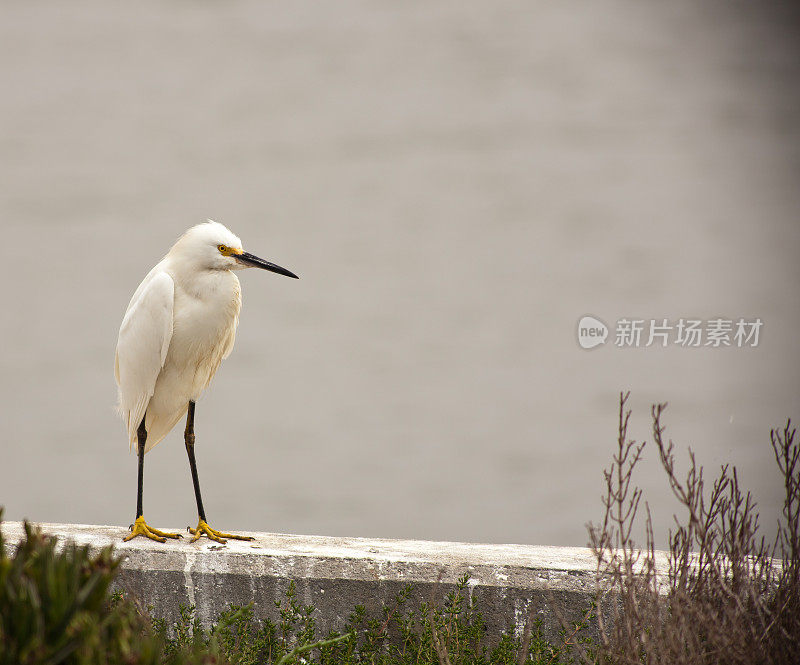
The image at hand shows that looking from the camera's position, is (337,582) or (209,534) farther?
(209,534)

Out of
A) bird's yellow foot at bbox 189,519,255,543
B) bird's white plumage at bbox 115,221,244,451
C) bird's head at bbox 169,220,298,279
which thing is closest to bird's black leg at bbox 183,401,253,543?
bird's yellow foot at bbox 189,519,255,543

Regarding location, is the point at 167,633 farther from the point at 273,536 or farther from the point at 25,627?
the point at 25,627

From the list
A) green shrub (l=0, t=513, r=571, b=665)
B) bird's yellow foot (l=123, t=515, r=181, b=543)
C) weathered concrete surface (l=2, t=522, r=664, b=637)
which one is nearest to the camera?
green shrub (l=0, t=513, r=571, b=665)

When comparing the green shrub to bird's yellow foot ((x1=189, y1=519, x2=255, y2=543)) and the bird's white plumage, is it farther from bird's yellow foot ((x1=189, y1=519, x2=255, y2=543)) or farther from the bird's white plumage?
the bird's white plumage

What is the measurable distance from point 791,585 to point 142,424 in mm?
2059

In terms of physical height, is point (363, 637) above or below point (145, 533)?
below

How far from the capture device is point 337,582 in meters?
2.40

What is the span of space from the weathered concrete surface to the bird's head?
2.97ft

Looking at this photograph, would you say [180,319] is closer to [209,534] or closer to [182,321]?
→ [182,321]

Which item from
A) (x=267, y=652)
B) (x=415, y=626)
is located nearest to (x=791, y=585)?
(x=415, y=626)

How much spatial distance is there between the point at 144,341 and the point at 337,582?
3.25ft

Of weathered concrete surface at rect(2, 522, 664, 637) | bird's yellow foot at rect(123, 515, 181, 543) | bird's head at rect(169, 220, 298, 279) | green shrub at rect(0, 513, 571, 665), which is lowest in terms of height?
green shrub at rect(0, 513, 571, 665)

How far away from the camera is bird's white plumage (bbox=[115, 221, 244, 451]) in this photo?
2617 mm

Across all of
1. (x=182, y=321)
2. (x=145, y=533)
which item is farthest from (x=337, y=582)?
(x=182, y=321)
